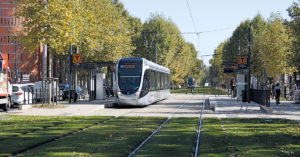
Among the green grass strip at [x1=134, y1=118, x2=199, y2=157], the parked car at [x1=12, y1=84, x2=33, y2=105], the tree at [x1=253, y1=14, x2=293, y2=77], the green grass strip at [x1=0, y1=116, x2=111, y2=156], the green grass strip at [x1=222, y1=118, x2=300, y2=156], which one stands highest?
the tree at [x1=253, y1=14, x2=293, y2=77]

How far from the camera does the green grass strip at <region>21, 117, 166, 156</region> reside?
10.6 metres

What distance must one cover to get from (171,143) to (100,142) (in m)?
1.78

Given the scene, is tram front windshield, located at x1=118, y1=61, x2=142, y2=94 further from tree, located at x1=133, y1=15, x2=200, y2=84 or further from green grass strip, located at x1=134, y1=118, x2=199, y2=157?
tree, located at x1=133, y1=15, x2=200, y2=84

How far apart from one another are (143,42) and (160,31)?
4.53 meters

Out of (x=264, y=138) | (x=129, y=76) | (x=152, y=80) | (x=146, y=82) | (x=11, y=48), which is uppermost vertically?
(x=11, y=48)

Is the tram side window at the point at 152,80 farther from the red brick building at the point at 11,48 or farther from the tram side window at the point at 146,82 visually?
the red brick building at the point at 11,48

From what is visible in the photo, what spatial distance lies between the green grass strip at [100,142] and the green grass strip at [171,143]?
0.35 metres

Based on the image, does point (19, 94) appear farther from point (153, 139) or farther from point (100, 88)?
point (153, 139)

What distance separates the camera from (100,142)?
41.1ft

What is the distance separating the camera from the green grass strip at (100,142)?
1062cm

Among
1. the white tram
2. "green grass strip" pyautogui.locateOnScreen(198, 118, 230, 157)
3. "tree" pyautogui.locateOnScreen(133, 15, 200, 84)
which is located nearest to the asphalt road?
the white tram

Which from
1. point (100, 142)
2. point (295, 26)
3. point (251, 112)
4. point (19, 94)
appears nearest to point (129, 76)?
point (19, 94)

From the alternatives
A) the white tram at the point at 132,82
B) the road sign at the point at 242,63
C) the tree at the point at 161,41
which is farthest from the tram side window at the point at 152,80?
the tree at the point at 161,41

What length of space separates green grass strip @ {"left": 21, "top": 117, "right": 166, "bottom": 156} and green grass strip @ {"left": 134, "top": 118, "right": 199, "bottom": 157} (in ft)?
1.14
